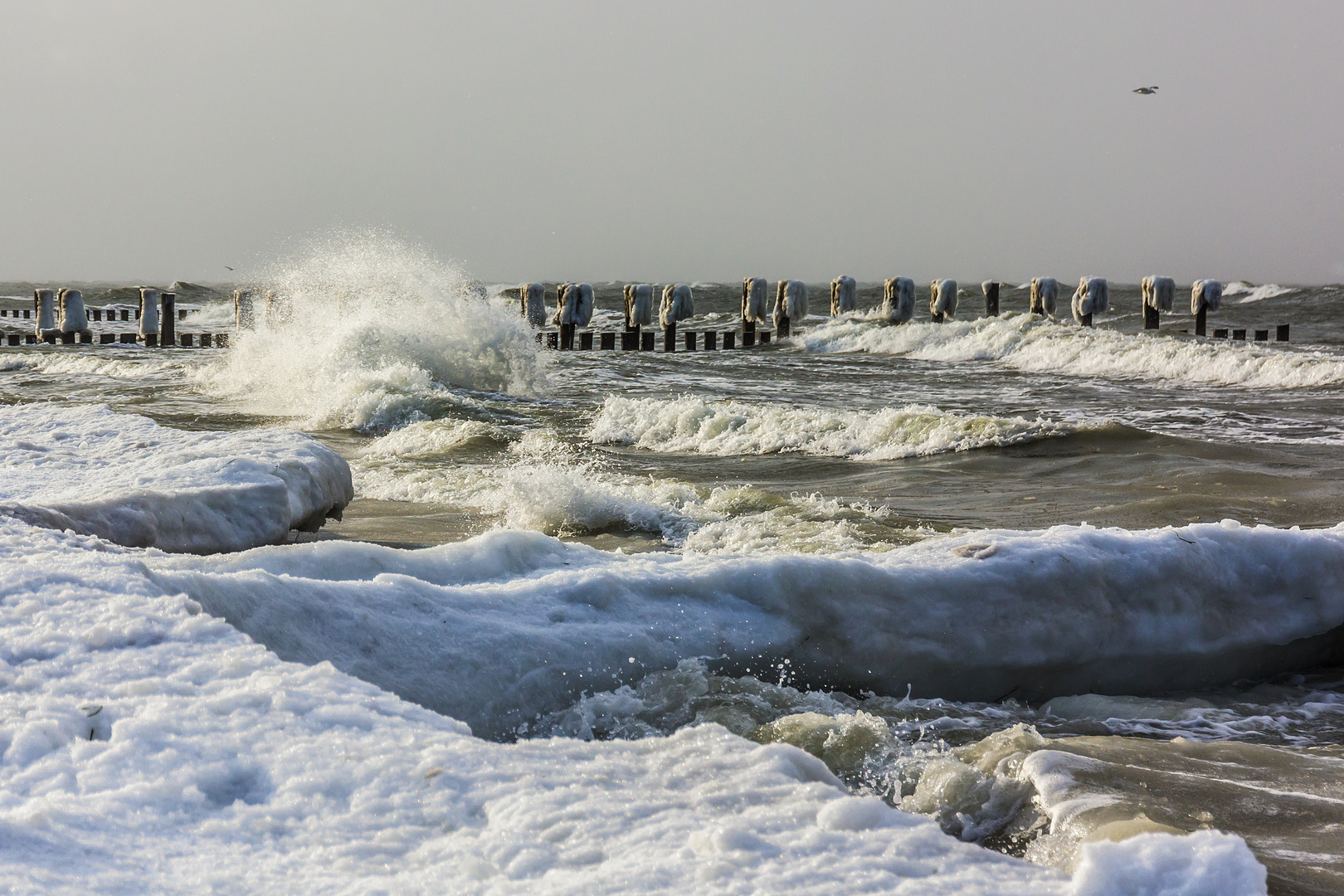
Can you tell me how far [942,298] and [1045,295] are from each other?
2.53 metres

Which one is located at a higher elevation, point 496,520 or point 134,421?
point 134,421

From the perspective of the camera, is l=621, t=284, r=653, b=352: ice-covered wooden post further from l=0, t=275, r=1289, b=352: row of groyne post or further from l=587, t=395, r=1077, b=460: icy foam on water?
l=587, t=395, r=1077, b=460: icy foam on water

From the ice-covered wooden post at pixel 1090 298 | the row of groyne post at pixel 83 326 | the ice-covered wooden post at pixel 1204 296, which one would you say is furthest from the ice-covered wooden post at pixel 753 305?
the row of groyne post at pixel 83 326

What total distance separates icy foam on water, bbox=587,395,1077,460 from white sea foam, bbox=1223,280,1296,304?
38.4 meters

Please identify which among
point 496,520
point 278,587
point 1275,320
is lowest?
point 496,520

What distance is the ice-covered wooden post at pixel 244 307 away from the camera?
95.8 feet

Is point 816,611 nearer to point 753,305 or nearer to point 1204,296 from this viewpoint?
point 1204,296

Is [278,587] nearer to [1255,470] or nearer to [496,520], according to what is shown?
[496,520]

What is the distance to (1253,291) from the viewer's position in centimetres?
4550

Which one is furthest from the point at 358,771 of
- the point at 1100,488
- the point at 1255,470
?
the point at 1255,470

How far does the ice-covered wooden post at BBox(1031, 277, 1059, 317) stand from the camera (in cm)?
2716

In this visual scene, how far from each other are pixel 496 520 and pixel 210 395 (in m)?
9.87

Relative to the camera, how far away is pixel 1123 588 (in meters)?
3.37

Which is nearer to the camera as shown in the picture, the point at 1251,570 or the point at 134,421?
the point at 1251,570
